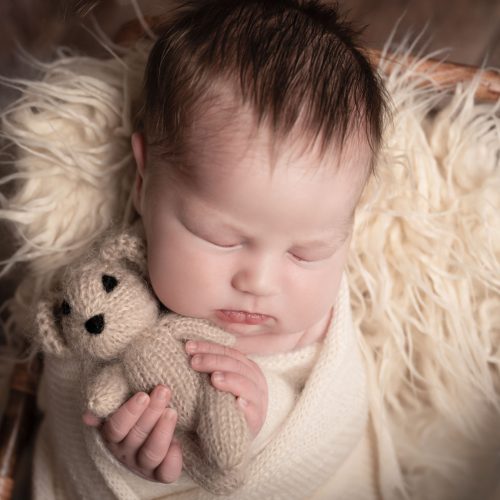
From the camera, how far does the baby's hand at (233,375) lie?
73cm

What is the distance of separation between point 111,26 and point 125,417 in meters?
0.69

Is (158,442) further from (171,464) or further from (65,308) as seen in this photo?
(65,308)

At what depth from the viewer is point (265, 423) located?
2.90 feet

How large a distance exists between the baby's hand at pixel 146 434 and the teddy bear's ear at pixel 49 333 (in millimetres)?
99

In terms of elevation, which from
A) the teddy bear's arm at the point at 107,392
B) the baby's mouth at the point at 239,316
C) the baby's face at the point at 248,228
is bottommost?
the teddy bear's arm at the point at 107,392

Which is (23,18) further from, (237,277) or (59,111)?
(237,277)

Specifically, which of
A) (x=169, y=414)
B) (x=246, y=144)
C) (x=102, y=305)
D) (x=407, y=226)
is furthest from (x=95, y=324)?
(x=407, y=226)

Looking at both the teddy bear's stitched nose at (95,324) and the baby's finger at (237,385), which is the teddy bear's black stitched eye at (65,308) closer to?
the teddy bear's stitched nose at (95,324)

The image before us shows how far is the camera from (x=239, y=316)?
0.82m

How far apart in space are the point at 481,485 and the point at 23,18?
42.9 inches

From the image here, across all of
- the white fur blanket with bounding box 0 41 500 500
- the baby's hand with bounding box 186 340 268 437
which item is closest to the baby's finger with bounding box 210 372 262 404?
the baby's hand with bounding box 186 340 268 437

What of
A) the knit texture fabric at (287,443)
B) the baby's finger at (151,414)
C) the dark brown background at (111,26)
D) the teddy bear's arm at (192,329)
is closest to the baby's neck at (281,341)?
the knit texture fabric at (287,443)

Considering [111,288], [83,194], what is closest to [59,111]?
[83,194]

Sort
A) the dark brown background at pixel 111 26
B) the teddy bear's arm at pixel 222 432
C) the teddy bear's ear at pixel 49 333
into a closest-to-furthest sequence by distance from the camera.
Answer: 1. the teddy bear's arm at pixel 222 432
2. the teddy bear's ear at pixel 49 333
3. the dark brown background at pixel 111 26
